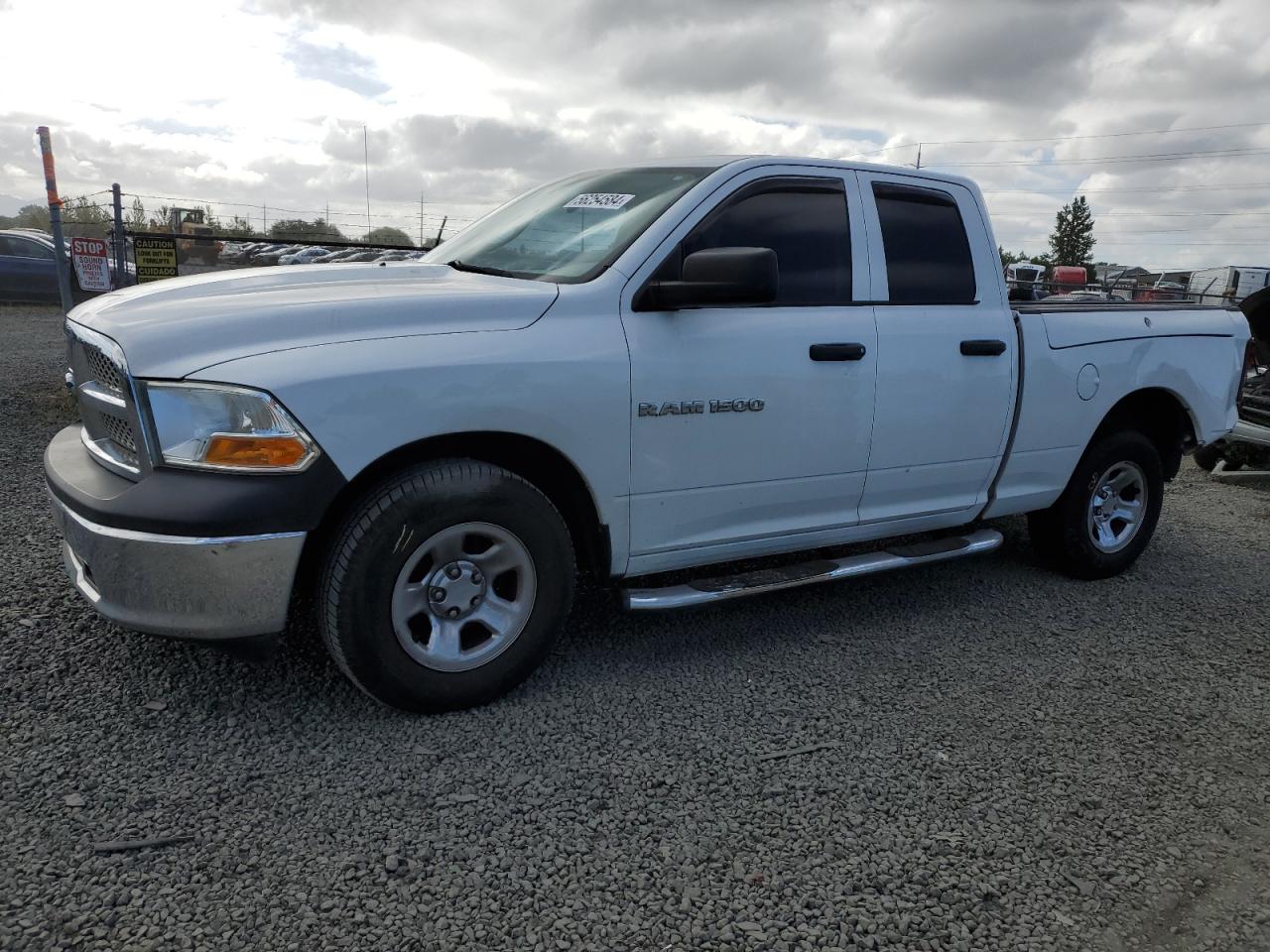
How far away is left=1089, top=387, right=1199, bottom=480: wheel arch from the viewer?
4855mm

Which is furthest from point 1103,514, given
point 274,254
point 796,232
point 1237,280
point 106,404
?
point 274,254

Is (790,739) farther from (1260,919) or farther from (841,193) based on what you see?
(841,193)

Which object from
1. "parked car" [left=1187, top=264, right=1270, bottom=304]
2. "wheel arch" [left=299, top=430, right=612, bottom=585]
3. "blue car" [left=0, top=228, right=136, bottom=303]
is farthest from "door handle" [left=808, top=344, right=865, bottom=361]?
"parked car" [left=1187, top=264, right=1270, bottom=304]

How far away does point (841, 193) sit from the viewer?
3.86 m

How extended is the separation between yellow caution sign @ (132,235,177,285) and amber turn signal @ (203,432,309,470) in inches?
294

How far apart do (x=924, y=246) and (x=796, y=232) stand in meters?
0.71

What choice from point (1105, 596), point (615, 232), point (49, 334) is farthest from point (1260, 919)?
point (49, 334)

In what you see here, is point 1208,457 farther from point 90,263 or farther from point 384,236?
point 384,236

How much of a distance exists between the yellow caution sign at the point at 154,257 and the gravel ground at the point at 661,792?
18.9 feet

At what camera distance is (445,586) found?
9.93 ft

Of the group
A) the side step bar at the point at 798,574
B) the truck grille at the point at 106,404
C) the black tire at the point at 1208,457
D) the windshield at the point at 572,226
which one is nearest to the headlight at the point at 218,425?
the truck grille at the point at 106,404

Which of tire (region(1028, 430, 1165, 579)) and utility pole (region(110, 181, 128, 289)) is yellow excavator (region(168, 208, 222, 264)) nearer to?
utility pole (region(110, 181, 128, 289))

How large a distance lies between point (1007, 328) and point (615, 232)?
1.87 metres

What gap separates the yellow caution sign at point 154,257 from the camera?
9094 millimetres
